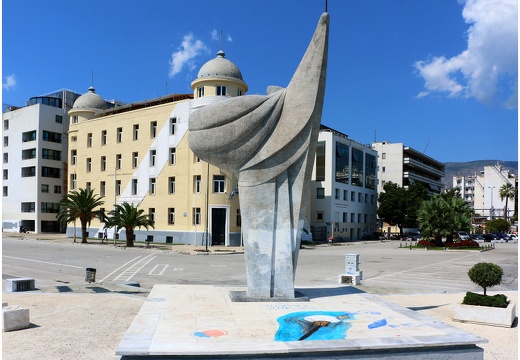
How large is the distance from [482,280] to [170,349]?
382 inches

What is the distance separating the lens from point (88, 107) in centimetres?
5919

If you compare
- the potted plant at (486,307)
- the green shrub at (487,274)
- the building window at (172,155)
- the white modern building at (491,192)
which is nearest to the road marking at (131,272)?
the potted plant at (486,307)

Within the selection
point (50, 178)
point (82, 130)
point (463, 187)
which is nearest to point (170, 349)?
point (82, 130)

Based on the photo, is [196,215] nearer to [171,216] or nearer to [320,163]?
[171,216]

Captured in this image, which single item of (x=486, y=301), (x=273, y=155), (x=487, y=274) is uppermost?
(x=273, y=155)

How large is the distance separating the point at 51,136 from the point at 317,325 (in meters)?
62.5

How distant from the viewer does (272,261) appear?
1324 centimetres

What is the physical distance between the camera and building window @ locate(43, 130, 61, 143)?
6353 cm

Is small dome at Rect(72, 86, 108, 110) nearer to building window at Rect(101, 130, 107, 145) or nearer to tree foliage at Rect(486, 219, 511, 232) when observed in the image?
building window at Rect(101, 130, 107, 145)

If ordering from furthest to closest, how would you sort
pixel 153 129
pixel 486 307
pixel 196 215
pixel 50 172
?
pixel 50 172 < pixel 153 129 < pixel 196 215 < pixel 486 307

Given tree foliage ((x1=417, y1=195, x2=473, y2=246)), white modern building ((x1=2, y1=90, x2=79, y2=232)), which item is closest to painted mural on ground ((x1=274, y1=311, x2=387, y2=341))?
tree foliage ((x1=417, y1=195, x2=473, y2=246))

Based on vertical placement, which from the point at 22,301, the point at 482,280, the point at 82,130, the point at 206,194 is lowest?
the point at 22,301

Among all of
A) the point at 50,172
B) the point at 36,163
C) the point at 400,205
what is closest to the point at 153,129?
the point at 36,163

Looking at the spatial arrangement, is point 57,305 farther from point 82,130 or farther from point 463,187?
point 463,187
